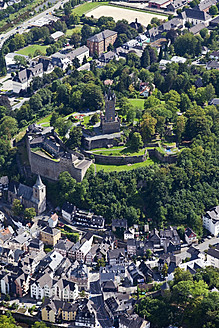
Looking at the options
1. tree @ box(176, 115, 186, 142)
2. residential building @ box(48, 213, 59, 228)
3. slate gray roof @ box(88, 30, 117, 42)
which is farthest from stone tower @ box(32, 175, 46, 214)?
slate gray roof @ box(88, 30, 117, 42)

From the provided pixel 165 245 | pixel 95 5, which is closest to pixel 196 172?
pixel 165 245

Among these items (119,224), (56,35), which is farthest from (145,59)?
(119,224)

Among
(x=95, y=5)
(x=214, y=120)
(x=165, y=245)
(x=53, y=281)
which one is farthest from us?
(x=95, y=5)

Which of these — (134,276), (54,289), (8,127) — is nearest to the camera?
(54,289)

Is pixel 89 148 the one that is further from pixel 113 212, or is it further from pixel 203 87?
pixel 203 87

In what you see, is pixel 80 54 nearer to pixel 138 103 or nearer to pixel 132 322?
pixel 138 103

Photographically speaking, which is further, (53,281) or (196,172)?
(196,172)

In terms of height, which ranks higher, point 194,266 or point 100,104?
point 100,104
